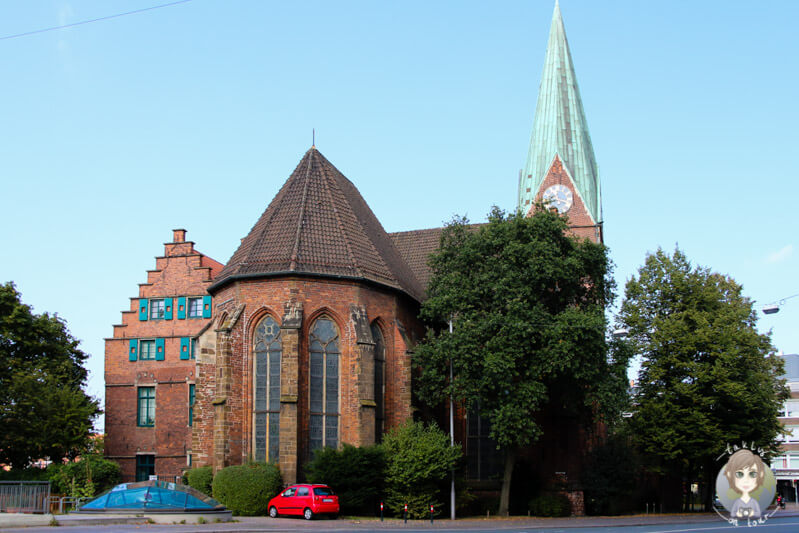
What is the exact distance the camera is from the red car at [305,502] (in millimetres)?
28650

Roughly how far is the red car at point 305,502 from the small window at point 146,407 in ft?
58.5

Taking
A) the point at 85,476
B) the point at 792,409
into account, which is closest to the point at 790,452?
the point at 792,409

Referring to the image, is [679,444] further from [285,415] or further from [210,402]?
[210,402]

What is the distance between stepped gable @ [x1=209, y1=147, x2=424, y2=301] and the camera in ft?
114

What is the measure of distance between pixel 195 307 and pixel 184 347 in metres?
2.23

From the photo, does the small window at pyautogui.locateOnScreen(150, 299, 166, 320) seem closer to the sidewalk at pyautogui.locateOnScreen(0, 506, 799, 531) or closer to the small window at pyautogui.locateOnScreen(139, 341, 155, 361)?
the small window at pyautogui.locateOnScreen(139, 341, 155, 361)

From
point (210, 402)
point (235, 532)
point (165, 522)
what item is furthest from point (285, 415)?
point (235, 532)

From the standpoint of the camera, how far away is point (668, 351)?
40344 millimetres

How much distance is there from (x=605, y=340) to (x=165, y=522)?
18347 millimetres

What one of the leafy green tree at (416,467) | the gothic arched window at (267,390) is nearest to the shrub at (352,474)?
the leafy green tree at (416,467)

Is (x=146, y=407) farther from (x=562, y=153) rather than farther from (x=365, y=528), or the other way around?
(x=562, y=153)

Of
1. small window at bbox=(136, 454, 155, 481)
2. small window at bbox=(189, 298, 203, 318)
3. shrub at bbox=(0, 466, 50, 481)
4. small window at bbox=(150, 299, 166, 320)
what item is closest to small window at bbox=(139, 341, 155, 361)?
small window at bbox=(150, 299, 166, 320)

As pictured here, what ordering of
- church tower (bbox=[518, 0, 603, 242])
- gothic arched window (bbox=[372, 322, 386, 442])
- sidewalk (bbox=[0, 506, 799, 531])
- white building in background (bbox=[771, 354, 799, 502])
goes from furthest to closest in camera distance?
1. white building in background (bbox=[771, 354, 799, 502])
2. church tower (bbox=[518, 0, 603, 242])
3. gothic arched window (bbox=[372, 322, 386, 442])
4. sidewalk (bbox=[0, 506, 799, 531])

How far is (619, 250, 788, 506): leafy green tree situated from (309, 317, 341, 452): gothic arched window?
1302cm
